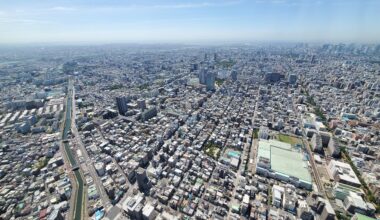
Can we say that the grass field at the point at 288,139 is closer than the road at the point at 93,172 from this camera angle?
No

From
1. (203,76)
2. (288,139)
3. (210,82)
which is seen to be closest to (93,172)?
(288,139)

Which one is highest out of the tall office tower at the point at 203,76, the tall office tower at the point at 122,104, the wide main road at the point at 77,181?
the tall office tower at the point at 203,76

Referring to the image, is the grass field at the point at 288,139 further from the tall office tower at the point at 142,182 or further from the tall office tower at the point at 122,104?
the tall office tower at the point at 122,104

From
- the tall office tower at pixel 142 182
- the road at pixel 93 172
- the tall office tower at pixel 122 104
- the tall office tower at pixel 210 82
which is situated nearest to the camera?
the road at pixel 93 172

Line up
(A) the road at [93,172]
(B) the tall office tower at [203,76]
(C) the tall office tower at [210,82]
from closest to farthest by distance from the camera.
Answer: (A) the road at [93,172] < (C) the tall office tower at [210,82] < (B) the tall office tower at [203,76]

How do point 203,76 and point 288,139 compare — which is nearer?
point 288,139

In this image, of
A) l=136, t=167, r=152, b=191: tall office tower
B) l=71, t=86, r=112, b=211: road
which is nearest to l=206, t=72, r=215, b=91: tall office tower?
l=71, t=86, r=112, b=211: road

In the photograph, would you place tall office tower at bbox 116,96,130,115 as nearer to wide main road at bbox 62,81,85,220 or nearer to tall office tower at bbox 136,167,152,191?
wide main road at bbox 62,81,85,220

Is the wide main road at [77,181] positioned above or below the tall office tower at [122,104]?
below

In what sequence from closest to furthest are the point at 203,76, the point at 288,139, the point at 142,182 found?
the point at 142,182, the point at 288,139, the point at 203,76

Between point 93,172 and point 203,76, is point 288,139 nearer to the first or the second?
point 93,172

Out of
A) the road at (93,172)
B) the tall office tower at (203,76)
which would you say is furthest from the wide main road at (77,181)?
the tall office tower at (203,76)

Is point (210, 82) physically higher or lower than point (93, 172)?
higher

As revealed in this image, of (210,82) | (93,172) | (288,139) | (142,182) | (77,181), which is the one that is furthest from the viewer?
(210,82)
